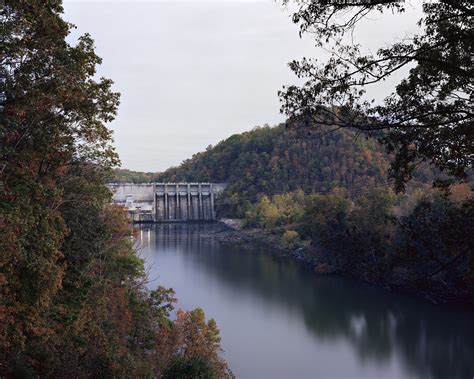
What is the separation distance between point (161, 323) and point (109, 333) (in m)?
2.33

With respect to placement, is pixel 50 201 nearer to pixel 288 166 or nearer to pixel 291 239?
pixel 291 239

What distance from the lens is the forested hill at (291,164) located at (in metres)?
44.6

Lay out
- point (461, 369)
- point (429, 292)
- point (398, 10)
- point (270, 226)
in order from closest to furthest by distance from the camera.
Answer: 1. point (398, 10)
2. point (461, 369)
3. point (429, 292)
4. point (270, 226)

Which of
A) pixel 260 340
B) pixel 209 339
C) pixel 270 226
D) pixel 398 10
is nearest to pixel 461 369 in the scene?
pixel 260 340

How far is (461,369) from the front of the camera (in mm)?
11203

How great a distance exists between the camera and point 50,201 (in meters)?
5.75

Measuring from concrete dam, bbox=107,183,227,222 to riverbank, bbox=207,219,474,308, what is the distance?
489 inches

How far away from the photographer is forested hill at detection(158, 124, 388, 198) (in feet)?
146

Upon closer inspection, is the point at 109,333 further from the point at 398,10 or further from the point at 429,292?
the point at 429,292

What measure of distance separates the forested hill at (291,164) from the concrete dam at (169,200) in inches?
135

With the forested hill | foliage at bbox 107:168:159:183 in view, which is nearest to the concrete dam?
the forested hill

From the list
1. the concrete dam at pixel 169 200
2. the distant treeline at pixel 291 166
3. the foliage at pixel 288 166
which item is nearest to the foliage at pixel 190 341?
the distant treeline at pixel 291 166

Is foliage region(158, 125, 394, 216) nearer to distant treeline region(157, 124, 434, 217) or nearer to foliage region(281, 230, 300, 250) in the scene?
distant treeline region(157, 124, 434, 217)

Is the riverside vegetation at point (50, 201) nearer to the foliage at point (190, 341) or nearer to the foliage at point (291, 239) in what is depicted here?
the foliage at point (190, 341)
